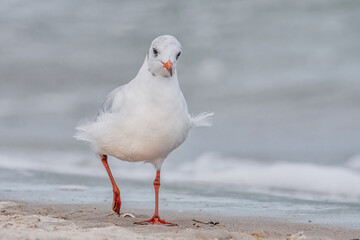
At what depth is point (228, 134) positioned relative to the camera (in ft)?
31.6

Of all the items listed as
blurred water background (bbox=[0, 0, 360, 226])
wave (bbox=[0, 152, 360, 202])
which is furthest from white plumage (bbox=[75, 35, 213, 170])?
wave (bbox=[0, 152, 360, 202])

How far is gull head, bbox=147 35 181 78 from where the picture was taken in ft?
13.9

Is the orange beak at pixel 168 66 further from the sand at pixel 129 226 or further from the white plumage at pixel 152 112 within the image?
the sand at pixel 129 226

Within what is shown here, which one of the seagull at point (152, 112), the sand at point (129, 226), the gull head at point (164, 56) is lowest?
the sand at point (129, 226)

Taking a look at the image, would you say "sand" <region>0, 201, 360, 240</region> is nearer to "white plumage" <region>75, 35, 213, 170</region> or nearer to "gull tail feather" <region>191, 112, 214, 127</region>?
"white plumage" <region>75, 35, 213, 170</region>

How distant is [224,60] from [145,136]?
866 cm

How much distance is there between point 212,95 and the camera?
11.6m

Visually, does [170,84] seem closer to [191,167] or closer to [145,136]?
[145,136]

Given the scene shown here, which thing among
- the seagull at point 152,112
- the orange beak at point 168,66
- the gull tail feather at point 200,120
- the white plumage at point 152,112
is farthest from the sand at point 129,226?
the orange beak at point 168,66

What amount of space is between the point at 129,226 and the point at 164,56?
111cm

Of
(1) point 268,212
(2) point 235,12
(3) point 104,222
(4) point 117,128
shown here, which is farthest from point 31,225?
(2) point 235,12

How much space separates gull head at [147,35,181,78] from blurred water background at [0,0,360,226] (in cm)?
170

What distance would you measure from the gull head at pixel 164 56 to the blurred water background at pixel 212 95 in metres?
1.70

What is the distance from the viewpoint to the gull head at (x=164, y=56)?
13.9 ft
